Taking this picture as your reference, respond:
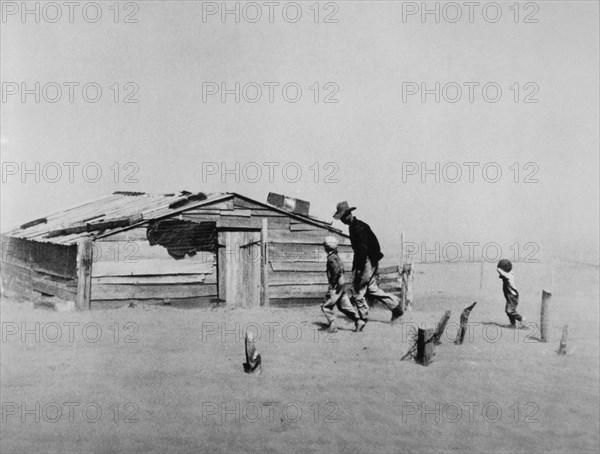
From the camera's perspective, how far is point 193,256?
44.0 ft

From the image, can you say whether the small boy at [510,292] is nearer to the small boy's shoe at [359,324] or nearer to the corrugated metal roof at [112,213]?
the small boy's shoe at [359,324]

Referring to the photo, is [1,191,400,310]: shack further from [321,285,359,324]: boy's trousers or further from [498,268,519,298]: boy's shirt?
[321,285,359,324]: boy's trousers

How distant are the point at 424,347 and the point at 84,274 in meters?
8.80

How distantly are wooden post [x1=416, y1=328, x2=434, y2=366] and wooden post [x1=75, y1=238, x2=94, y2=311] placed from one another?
863 centimetres

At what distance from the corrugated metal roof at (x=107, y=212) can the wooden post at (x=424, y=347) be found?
7647 mm

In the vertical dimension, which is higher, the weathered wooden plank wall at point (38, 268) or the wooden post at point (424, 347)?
the weathered wooden plank wall at point (38, 268)

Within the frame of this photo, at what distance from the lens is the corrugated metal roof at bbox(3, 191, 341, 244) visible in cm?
1319

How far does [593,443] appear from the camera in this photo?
17.5 feet

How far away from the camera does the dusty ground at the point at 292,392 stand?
5461 mm

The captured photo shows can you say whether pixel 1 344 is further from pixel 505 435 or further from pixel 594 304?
pixel 594 304

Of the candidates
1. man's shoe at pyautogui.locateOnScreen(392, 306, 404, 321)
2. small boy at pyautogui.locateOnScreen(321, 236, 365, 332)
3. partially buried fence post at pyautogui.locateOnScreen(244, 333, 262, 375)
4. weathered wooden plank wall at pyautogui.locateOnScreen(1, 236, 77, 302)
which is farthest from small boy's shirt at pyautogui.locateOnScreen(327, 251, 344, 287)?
weathered wooden plank wall at pyautogui.locateOnScreen(1, 236, 77, 302)

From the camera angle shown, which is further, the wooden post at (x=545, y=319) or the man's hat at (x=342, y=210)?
the man's hat at (x=342, y=210)

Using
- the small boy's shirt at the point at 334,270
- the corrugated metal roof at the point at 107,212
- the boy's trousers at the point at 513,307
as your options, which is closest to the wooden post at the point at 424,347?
the small boy's shirt at the point at 334,270

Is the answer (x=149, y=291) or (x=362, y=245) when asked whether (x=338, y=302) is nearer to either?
(x=362, y=245)
